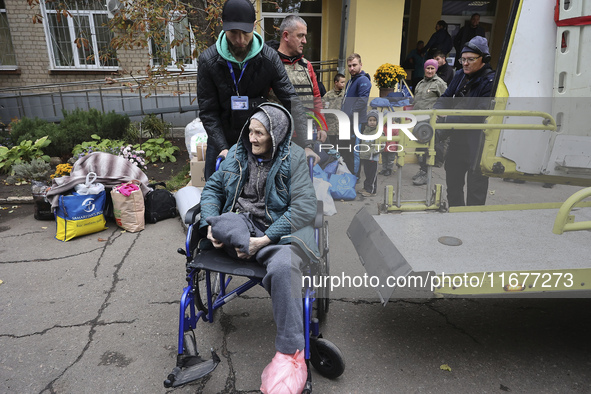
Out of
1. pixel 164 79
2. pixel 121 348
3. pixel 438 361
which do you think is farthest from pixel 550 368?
pixel 164 79

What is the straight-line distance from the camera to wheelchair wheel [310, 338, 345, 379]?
2.22 m

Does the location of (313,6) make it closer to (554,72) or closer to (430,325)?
(554,72)

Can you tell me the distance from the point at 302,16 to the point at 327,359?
944 centimetres

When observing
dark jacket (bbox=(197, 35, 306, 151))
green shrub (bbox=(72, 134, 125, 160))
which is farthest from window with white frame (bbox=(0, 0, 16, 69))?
dark jacket (bbox=(197, 35, 306, 151))

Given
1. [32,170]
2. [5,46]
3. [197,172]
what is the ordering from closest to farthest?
[197,172]
[32,170]
[5,46]

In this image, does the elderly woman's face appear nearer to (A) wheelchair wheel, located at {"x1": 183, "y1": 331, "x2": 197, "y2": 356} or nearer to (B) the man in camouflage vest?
(A) wheelchair wheel, located at {"x1": 183, "y1": 331, "x2": 197, "y2": 356}

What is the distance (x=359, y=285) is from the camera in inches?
134

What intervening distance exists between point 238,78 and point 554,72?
95.1 inches

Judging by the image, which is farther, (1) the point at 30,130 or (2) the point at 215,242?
(1) the point at 30,130

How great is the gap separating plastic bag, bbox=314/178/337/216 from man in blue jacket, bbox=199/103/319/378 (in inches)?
40.4

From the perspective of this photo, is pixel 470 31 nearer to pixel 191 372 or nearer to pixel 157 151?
pixel 157 151

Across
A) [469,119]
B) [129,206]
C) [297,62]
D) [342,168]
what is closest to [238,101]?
[297,62]

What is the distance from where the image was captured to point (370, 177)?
13.9ft

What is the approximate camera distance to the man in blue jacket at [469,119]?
3.46 m
